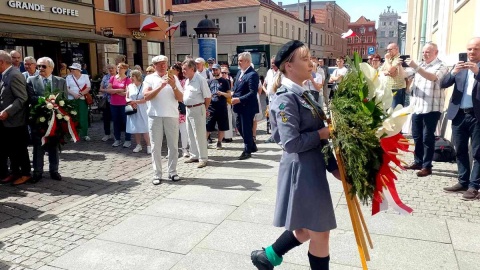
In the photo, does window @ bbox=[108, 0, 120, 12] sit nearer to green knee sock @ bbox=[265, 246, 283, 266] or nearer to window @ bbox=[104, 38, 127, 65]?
window @ bbox=[104, 38, 127, 65]

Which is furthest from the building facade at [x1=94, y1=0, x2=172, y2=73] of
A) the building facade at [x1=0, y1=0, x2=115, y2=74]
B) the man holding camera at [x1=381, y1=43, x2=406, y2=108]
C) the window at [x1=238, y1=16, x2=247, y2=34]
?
the man holding camera at [x1=381, y1=43, x2=406, y2=108]

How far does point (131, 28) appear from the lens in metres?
26.9

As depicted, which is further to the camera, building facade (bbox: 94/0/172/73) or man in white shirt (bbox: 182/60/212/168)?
building facade (bbox: 94/0/172/73)

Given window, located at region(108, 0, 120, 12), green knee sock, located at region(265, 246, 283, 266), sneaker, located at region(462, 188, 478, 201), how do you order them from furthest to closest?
window, located at region(108, 0, 120, 12), sneaker, located at region(462, 188, 478, 201), green knee sock, located at region(265, 246, 283, 266)

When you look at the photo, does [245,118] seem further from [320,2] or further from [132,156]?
[320,2]

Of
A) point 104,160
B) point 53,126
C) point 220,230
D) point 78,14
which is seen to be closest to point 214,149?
point 104,160

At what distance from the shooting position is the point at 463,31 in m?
8.49

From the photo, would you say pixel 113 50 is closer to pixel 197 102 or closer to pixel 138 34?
pixel 138 34

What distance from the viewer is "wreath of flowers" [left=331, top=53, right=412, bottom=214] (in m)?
2.46

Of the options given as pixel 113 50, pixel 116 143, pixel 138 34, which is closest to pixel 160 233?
pixel 116 143

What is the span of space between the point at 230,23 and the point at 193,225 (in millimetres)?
45992

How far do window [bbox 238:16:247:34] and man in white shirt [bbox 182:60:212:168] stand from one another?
138ft

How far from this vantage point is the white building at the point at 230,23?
47.0 meters

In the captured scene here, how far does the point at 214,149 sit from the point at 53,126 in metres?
3.62
